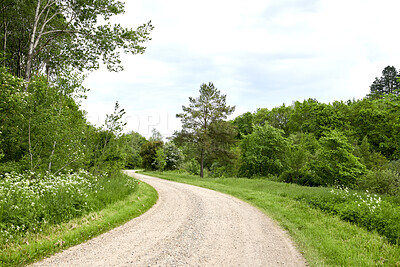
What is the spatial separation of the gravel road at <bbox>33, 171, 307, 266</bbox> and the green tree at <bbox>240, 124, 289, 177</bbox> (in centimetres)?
1956

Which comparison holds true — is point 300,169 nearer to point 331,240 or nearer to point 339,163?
point 339,163

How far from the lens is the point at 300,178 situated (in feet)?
77.7

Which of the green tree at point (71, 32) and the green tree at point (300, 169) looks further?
the green tree at point (300, 169)

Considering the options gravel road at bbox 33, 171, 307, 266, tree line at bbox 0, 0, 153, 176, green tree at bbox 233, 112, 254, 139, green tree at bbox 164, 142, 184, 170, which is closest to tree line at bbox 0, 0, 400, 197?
tree line at bbox 0, 0, 153, 176

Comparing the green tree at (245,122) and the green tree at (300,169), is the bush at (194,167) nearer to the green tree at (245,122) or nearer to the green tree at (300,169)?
the green tree at (300,169)

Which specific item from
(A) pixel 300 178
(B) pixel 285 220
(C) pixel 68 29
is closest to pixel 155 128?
(A) pixel 300 178

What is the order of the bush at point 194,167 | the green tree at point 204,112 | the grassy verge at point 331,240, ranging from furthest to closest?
the bush at point 194,167 < the green tree at point 204,112 < the grassy verge at point 331,240

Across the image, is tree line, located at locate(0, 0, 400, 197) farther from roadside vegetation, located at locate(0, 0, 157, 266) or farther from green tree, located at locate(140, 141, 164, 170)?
green tree, located at locate(140, 141, 164, 170)

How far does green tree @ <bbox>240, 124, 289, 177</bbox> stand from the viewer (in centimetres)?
2680

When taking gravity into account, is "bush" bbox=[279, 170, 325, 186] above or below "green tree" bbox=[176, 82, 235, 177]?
below

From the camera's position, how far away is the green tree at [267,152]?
26797 mm

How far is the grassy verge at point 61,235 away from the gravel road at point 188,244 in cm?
27

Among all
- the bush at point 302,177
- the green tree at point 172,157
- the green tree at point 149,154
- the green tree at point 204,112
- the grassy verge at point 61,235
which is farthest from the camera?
the green tree at point 149,154

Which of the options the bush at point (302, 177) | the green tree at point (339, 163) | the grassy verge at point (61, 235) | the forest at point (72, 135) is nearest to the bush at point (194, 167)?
the forest at point (72, 135)
